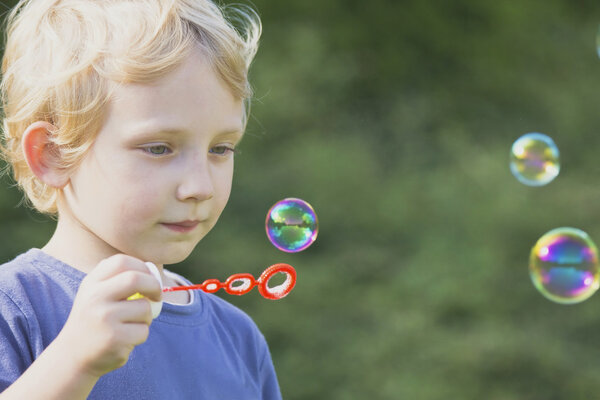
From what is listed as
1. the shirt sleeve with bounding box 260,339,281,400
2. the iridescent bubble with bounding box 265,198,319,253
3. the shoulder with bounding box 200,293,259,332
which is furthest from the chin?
the iridescent bubble with bounding box 265,198,319,253

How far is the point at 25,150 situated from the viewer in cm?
141

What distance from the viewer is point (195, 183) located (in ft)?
4.30

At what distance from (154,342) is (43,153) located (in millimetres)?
331

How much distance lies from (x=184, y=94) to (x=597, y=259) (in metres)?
1.67

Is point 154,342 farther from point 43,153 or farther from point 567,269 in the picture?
point 567,269

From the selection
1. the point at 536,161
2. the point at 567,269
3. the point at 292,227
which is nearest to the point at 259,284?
the point at 292,227

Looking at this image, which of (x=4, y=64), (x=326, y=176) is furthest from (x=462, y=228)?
(x=4, y=64)

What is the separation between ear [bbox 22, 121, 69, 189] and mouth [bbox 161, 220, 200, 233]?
0.18 m

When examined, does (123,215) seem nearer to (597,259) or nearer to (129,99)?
(129,99)

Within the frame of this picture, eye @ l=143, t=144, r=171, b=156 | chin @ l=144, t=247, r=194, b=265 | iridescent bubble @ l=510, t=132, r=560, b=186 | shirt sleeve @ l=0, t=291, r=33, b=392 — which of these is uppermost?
iridescent bubble @ l=510, t=132, r=560, b=186

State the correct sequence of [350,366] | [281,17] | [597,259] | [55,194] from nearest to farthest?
1. [55,194]
2. [597,259]
3. [350,366]
4. [281,17]

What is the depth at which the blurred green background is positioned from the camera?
407 centimetres

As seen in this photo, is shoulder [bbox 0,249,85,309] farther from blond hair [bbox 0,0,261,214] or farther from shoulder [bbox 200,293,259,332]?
shoulder [bbox 200,293,259,332]

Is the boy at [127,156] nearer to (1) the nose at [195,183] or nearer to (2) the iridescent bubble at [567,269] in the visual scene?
(1) the nose at [195,183]
